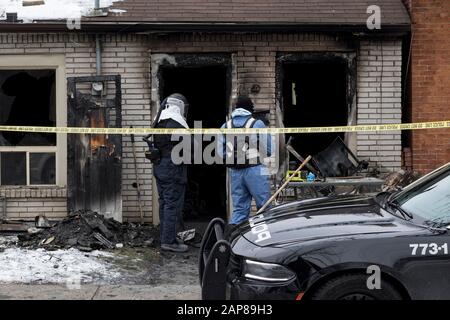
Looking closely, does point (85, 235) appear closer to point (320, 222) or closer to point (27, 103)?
point (27, 103)

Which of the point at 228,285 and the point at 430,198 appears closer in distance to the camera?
the point at 228,285

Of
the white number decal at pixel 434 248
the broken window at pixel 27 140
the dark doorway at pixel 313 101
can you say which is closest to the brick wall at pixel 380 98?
the dark doorway at pixel 313 101

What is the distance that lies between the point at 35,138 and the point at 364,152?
4.46 m

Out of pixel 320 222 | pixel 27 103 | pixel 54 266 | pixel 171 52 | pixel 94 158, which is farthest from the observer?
pixel 27 103

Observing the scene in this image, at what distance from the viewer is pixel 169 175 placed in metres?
7.67

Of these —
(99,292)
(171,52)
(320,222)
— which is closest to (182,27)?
(171,52)

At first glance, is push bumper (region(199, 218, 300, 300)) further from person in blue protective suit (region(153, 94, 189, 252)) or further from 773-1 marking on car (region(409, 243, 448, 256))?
person in blue protective suit (region(153, 94, 189, 252))

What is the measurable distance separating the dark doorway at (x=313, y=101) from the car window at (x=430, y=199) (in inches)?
185

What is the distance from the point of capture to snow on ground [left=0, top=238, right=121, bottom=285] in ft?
21.7

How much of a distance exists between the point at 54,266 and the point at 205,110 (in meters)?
4.91

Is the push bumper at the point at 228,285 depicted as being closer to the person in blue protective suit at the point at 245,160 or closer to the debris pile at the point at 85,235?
the person in blue protective suit at the point at 245,160

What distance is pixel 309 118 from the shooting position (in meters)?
10.3

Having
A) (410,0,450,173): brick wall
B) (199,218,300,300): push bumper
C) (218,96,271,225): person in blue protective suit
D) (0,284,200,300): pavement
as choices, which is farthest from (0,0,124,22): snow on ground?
(199,218,300,300): push bumper

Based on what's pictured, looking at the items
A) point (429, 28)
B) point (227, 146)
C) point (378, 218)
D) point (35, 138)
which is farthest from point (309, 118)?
point (378, 218)
